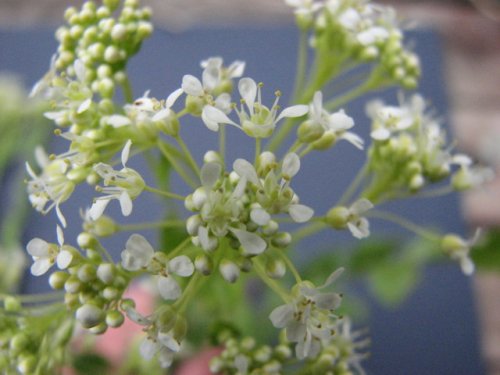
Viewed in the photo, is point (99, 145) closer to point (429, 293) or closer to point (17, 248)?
point (17, 248)

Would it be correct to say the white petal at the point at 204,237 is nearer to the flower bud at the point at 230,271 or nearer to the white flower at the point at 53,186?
the flower bud at the point at 230,271

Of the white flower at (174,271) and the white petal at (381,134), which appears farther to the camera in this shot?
the white petal at (381,134)

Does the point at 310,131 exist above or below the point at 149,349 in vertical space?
above

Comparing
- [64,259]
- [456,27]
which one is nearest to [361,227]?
[64,259]

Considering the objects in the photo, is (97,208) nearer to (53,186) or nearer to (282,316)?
(53,186)

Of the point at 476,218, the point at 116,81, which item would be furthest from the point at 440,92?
the point at 116,81

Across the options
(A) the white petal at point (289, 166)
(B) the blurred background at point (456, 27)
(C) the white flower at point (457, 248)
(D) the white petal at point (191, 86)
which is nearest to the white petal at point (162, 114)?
(D) the white petal at point (191, 86)

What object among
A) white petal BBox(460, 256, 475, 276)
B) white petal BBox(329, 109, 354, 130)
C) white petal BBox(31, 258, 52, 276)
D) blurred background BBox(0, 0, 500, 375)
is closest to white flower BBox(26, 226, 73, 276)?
white petal BBox(31, 258, 52, 276)
